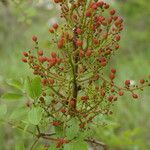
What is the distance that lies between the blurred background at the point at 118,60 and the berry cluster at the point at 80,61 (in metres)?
0.45

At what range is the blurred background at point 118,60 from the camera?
4.13 meters

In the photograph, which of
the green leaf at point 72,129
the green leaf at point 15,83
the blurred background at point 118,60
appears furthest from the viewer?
the blurred background at point 118,60

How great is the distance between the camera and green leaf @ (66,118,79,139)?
214 cm

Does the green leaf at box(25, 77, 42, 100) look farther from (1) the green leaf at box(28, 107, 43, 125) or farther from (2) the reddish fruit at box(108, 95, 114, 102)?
(2) the reddish fruit at box(108, 95, 114, 102)

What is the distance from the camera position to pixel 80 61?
2.03 meters

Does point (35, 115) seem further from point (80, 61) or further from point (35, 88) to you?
point (80, 61)

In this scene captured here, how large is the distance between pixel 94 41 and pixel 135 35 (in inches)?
400

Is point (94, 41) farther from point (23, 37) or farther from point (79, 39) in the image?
point (23, 37)

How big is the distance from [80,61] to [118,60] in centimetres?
933

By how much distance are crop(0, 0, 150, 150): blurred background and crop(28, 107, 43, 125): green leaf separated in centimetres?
48

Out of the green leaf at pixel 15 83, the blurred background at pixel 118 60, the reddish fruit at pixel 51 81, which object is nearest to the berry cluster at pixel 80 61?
the reddish fruit at pixel 51 81

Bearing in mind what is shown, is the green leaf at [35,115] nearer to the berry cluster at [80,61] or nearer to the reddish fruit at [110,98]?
the berry cluster at [80,61]

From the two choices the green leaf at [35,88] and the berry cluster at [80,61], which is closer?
the berry cluster at [80,61]

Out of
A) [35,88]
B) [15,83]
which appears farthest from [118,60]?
[35,88]
